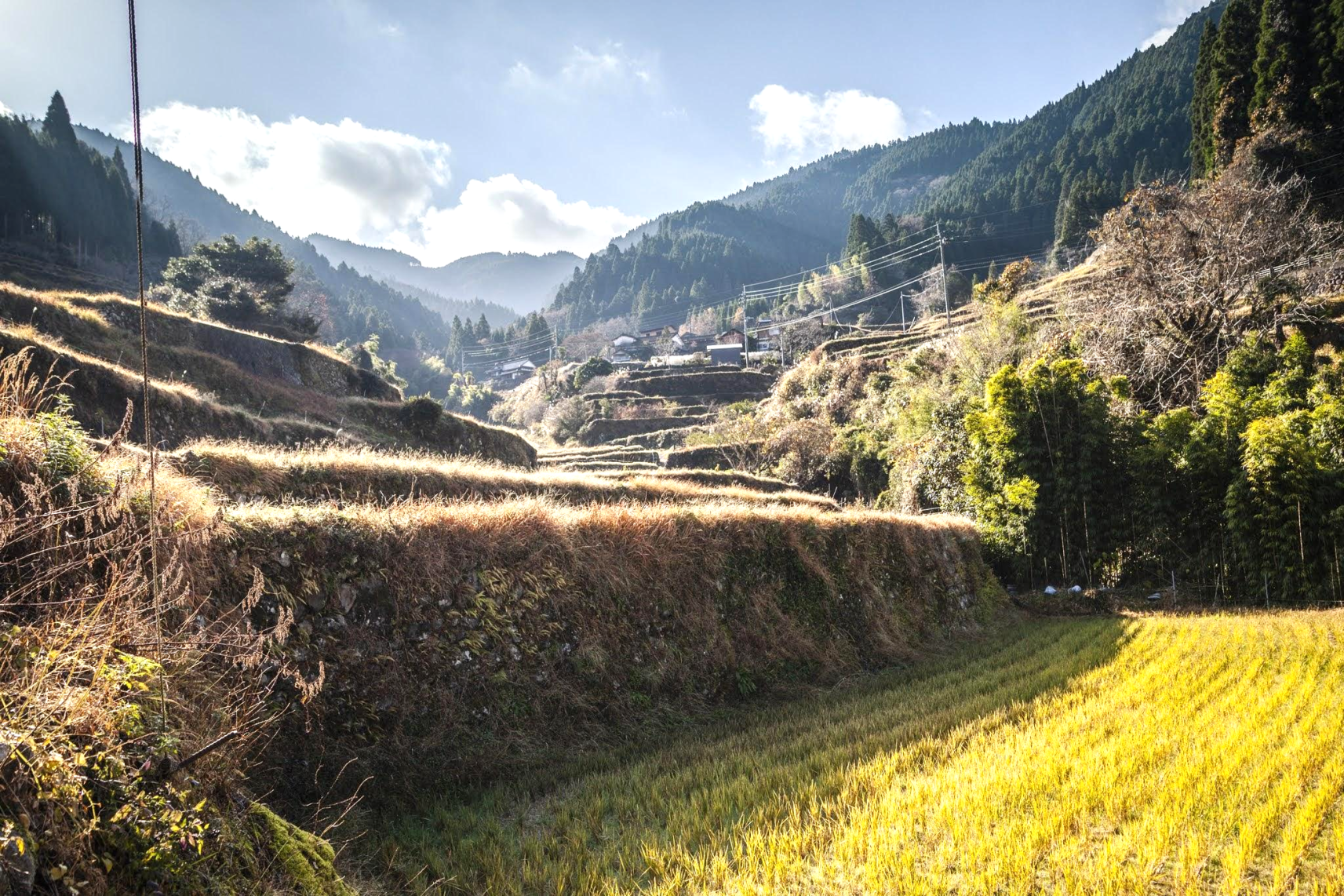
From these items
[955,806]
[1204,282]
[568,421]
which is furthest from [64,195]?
[1204,282]

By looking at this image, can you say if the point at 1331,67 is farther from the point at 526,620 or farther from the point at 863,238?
the point at 863,238

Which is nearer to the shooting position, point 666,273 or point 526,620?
point 526,620

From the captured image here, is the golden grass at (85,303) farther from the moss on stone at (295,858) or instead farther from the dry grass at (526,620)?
the moss on stone at (295,858)

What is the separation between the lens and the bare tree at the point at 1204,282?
20.4m

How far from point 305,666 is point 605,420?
4688 centimetres

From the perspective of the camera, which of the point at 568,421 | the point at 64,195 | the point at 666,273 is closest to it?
the point at 568,421

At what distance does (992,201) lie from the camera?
90438 mm

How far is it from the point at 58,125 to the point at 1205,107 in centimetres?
9484

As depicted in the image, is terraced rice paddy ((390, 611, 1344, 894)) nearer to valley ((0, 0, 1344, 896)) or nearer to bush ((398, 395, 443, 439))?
valley ((0, 0, 1344, 896))

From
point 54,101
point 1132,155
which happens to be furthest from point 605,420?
point 1132,155

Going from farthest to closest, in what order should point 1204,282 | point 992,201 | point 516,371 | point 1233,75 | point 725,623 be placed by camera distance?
point 516,371
point 992,201
point 1233,75
point 1204,282
point 725,623

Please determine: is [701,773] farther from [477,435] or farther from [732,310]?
[732,310]

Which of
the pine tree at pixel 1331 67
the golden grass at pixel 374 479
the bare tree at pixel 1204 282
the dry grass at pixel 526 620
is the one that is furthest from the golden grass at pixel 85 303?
the pine tree at pixel 1331 67

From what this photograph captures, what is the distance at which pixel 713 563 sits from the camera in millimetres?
8570
